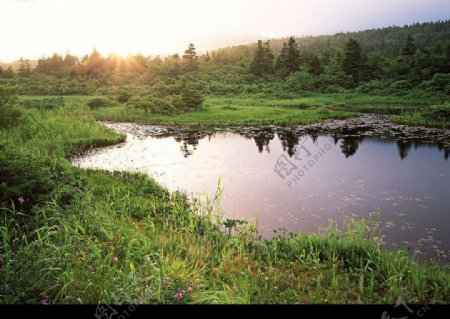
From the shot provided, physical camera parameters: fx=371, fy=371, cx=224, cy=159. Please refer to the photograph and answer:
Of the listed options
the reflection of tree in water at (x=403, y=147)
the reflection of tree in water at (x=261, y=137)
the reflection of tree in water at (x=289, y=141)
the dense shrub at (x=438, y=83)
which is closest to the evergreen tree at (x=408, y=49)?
the dense shrub at (x=438, y=83)

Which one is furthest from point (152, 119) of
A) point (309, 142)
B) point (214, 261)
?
point (214, 261)

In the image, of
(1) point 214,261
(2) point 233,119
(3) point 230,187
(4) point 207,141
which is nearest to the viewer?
(1) point 214,261

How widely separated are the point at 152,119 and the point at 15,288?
23.0 meters

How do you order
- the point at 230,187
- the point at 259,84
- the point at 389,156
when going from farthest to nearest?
the point at 259,84, the point at 389,156, the point at 230,187

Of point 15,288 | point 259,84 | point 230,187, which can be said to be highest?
point 259,84

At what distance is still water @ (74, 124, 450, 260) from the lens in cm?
834

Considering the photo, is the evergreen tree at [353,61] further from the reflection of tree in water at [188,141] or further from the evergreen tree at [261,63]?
the reflection of tree in water at [188,141]

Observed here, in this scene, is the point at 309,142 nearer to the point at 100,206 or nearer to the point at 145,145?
the point at 145,145

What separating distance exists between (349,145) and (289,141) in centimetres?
289

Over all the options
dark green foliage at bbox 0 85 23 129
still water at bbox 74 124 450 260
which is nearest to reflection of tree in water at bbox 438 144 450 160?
still water at bbox 74 124 450 260

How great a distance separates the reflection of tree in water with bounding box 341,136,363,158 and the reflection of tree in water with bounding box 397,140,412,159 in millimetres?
1793

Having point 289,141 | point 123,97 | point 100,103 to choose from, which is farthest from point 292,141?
point 123,97

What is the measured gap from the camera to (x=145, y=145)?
17531 mm

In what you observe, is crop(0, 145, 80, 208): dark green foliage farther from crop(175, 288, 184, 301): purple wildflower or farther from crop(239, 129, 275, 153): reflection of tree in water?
crop(239, 129, 275, 153): reflection of tree in water
